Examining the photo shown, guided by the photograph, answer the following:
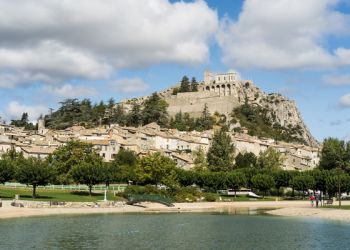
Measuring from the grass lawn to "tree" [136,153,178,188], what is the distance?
33.5 feet

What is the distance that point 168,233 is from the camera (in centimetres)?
4275

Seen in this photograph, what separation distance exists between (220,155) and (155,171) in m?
32.6

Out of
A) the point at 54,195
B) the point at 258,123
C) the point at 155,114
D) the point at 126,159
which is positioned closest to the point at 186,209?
the point at 54,195

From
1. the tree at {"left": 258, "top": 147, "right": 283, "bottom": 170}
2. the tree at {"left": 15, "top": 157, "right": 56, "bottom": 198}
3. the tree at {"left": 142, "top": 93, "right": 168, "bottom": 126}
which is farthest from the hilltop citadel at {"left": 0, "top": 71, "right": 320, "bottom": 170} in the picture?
the tree at {"left": 15, "top": 157, "right": 56, "bottom": 198}

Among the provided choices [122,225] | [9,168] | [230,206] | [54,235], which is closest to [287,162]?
[230,206]

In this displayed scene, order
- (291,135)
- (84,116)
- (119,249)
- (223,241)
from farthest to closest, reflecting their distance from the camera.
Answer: (291,135)
(84,116)
(223,241)
(119,249)

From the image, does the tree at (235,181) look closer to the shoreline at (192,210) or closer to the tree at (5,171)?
the shoreline at (192,210)

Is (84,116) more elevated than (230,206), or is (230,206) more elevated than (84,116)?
(84,116)

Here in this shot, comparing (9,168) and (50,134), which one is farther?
(50,134)

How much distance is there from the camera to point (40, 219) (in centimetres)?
5122

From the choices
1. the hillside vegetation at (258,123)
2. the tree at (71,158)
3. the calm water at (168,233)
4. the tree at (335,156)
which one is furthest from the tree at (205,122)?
the calm water at (168,233)

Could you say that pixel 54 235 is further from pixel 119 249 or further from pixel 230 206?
pixel 230 206

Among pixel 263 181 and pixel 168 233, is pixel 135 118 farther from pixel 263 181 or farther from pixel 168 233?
pixel 168 233

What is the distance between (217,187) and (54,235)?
193ft
